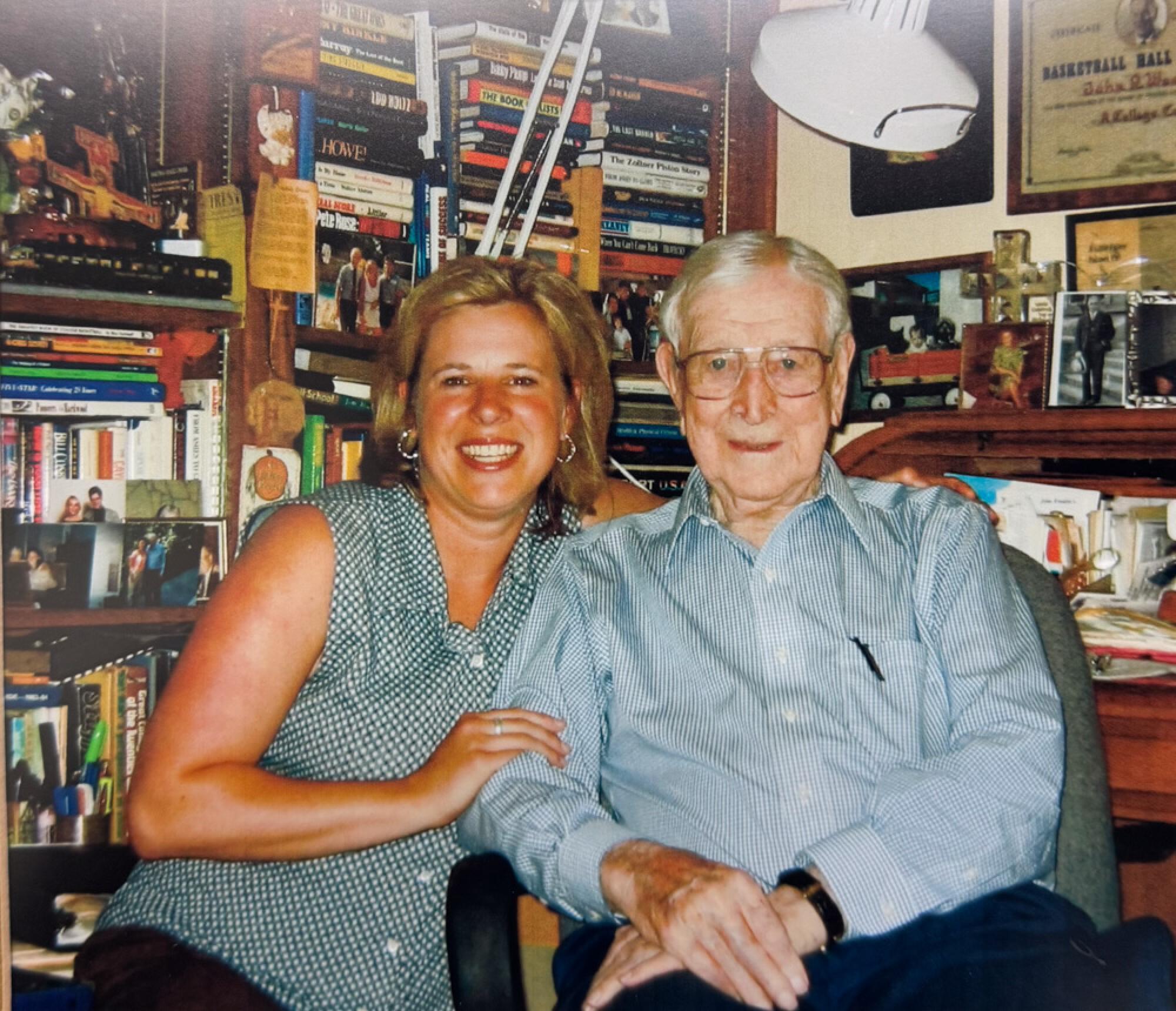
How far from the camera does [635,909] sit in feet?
3.90

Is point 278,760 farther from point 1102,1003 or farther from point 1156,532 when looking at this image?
point 1156,532

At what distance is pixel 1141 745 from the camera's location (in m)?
1.54

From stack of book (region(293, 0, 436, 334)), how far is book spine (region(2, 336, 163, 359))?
0.32 m

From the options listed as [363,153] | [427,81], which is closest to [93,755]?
[363,153]

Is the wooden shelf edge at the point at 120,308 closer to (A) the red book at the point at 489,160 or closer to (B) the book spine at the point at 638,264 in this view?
(A) the red book at the point at 489,160

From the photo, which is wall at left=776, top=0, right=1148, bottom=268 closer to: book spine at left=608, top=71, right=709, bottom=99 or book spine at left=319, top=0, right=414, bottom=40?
book spine at left=608, top=71, right=709, bottom=99

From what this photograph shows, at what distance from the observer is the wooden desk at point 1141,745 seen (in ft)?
4.99

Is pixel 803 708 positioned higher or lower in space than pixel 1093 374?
lower

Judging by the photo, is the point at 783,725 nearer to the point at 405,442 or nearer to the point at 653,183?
the point at 405,442

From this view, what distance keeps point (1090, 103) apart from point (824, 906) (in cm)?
182

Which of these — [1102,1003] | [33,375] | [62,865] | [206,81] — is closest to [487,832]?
[1102,1003]

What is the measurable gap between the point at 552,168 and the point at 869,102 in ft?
3.72

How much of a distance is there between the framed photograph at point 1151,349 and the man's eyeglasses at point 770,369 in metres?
0.78

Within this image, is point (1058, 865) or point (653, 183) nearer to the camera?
point (1058, 865)
